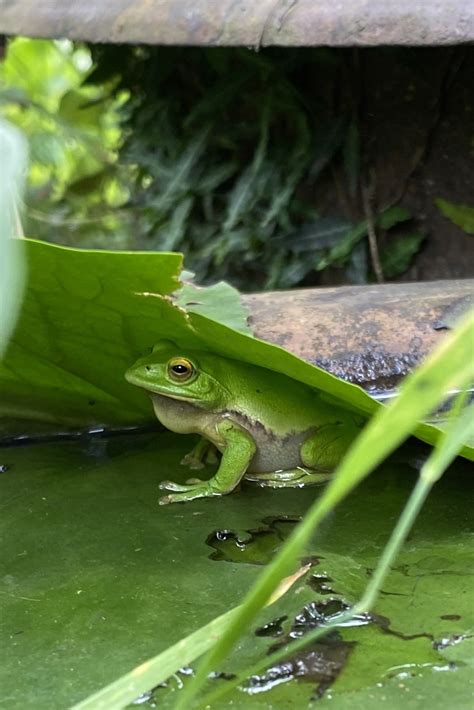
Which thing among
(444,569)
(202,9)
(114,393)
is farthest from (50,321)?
(202,9)

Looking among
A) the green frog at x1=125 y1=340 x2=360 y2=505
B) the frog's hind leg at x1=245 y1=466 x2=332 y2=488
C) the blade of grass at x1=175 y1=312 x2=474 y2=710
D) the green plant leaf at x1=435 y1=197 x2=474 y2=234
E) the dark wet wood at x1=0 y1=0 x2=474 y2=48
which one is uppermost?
the dark wet wood at x1=0 y1=0 x2=474 y2=48

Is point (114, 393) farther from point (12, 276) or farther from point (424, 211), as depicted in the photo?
point (424, 211)

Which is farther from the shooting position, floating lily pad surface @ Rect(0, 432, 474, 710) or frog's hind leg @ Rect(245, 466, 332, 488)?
frog's hind leg @ Rect(245, 466, 332, 488)

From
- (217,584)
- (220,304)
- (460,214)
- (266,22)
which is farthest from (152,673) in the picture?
(460,214)

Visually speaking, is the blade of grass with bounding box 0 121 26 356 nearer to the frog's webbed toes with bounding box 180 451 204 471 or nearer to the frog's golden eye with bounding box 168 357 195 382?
the frog's golden eye with bounding box 168 357 195 382

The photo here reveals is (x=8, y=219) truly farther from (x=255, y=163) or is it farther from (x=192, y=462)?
(x=255, y=163)

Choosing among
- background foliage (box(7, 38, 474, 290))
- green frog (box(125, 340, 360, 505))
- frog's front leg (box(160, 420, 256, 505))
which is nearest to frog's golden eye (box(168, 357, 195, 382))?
green frog (box(125, 340, 360, 505))

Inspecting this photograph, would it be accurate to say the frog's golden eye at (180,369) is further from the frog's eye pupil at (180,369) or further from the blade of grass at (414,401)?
the blade of grass at (414,401)
